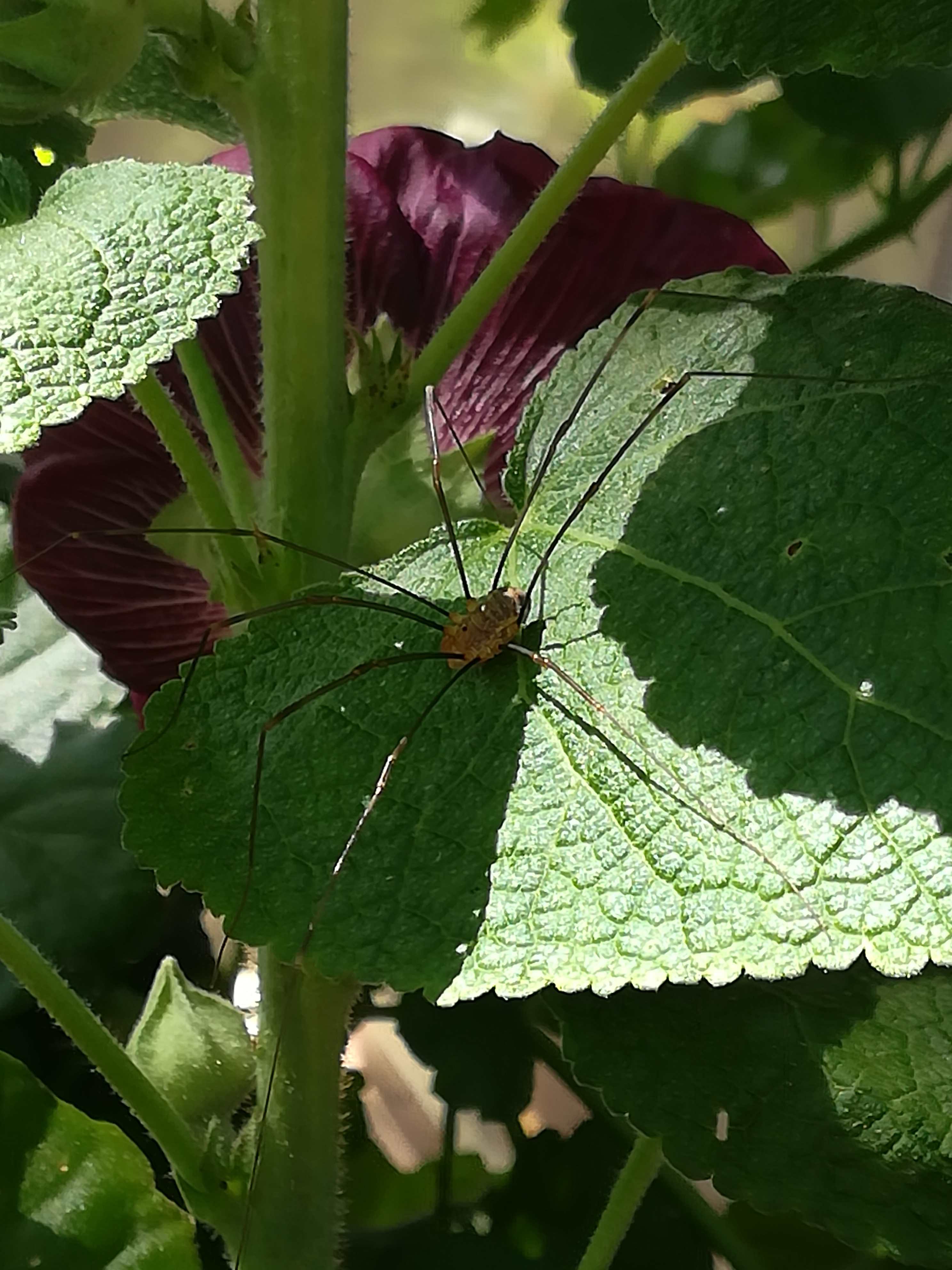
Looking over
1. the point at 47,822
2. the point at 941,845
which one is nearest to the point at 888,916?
the point at 941,845

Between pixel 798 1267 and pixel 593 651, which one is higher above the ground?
pixel 593 651

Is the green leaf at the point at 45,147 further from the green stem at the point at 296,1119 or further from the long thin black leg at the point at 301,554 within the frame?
the green stem at the point at 296,1119

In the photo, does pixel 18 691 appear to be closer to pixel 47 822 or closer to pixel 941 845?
pixel 47 822

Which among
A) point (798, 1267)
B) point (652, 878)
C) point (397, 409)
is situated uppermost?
point (397, 409)

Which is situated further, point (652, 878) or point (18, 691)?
point (18, 691)

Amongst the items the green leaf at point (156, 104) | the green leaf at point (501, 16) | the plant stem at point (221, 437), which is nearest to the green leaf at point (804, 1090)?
the plant stem at point (221, 437)

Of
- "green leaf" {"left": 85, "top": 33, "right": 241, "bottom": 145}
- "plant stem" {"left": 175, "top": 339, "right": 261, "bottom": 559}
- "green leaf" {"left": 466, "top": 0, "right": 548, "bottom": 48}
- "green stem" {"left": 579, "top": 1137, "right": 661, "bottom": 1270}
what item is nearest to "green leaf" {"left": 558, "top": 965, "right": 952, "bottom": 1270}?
"green stem" {"left": 579, "top": 1137, "right": 661, "bottom": 1270}
